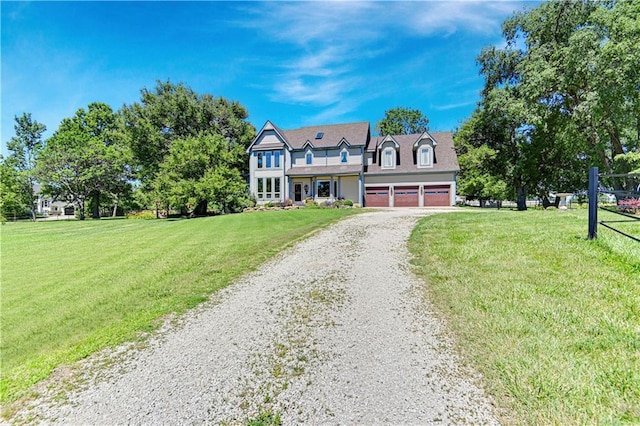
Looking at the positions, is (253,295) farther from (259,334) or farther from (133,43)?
(133,43)

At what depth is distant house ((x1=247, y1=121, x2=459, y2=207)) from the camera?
26969 mm

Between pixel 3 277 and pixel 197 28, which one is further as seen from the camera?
pixel 197 28

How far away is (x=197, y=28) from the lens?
1090cm

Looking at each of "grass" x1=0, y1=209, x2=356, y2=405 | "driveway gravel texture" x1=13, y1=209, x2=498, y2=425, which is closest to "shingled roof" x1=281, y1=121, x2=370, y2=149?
"grass" x1=0, y1=209, x2=356, y2=405

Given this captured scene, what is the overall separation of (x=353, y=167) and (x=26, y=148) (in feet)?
153

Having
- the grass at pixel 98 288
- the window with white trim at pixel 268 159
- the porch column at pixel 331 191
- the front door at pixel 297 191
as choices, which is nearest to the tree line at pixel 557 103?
the porch column at pixel 331 191

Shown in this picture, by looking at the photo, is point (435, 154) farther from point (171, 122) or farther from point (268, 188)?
point (171, 122)

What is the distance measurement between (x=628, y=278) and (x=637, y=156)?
14873mm

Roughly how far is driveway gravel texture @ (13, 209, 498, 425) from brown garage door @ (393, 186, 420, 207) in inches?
905

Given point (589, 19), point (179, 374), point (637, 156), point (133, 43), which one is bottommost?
point (179, 374)

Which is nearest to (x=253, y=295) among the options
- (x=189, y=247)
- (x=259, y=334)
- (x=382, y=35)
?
(x=259, y=334)

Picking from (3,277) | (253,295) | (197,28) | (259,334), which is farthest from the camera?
(197,28)

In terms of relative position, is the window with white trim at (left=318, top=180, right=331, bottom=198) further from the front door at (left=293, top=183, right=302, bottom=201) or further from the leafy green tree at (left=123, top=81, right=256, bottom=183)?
the leafy green tree at (left=123, top=81, right=256, bottom=183)

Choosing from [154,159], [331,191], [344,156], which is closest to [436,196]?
[344,156]
